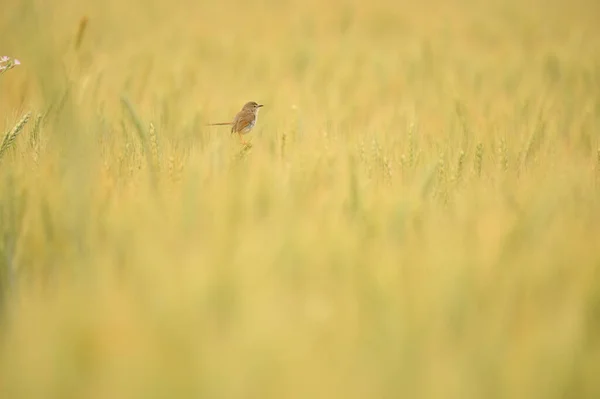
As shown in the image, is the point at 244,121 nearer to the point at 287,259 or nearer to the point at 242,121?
the point at 242,121

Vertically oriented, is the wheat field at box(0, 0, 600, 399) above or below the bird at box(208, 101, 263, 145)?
below

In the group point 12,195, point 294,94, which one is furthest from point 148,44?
point 12,195

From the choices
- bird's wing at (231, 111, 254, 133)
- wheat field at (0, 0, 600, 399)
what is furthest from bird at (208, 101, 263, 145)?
wheat field at (0, 0, 600, 399)

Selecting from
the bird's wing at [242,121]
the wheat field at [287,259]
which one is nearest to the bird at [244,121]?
the bird's wing at [242,121]

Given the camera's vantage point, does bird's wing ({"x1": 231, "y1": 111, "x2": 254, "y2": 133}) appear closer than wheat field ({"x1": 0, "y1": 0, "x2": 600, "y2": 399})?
No

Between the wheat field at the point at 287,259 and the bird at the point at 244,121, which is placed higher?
the bird at the point at 244,121

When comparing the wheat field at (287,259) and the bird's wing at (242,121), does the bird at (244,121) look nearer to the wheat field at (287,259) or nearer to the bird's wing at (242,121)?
the bird's wing at (242,121)

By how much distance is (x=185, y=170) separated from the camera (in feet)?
6.61

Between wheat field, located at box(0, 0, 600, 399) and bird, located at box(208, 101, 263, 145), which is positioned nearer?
A: wheat field, located at box(0, 0, 600, 399)

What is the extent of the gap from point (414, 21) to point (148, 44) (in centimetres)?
295

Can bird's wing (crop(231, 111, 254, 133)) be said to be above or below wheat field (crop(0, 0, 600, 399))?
above

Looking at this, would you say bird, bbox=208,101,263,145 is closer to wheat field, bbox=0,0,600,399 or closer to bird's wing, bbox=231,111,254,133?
bird's wing, bbox=231,111,254,133

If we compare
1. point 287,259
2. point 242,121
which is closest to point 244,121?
point 242,121

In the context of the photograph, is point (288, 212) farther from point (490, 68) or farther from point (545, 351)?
point (490, 68)
